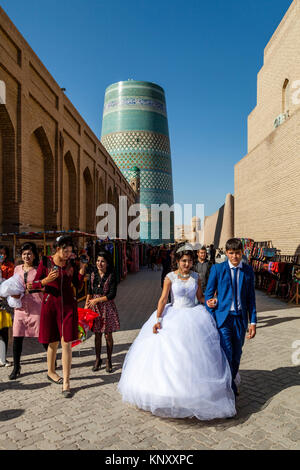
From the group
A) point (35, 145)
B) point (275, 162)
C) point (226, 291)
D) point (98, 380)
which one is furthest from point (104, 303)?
point (275, 162)

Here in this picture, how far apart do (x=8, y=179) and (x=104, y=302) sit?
6505mm

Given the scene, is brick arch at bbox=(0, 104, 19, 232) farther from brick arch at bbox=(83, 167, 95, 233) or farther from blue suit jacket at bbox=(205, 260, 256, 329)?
brick arch at bbox=(83, 167, 95, 233)

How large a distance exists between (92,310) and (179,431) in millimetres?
2132

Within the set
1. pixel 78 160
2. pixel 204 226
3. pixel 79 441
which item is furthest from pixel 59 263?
pixel 204 226

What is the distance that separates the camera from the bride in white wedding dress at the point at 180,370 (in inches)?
128

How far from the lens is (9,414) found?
3.61 meters

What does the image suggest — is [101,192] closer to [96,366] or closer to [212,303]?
[96,366]

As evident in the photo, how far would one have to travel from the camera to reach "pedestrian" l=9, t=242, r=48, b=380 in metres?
4.70

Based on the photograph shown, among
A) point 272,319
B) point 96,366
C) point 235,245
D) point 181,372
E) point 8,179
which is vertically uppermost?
point 8,179

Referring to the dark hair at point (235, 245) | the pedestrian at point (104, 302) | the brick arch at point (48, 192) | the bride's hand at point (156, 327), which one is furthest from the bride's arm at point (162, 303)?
the brick arch at point (48, 192)

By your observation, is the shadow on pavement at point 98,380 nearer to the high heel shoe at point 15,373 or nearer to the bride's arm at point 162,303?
the high heel shoe at point 15,373

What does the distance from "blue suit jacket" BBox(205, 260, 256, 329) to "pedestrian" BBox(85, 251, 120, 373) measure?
5.11 feet

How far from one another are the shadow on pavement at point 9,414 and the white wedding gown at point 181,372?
108 centimetres
